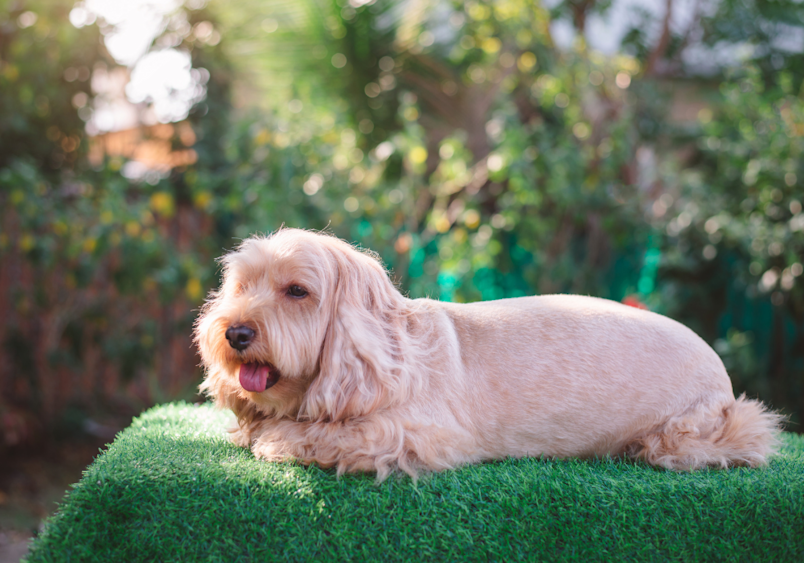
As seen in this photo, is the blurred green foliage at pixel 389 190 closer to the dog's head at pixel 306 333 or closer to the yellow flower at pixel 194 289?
the yellow flower at pixel 194 289

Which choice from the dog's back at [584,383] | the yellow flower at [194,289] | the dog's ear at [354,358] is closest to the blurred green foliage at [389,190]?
the yellow flower at [194,289]

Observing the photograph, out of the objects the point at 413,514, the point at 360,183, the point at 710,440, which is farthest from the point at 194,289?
the point at 710,440

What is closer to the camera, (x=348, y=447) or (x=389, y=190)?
(x=348, y=447)

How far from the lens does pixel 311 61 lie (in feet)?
18.5

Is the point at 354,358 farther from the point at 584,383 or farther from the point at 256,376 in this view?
the point at 584,383

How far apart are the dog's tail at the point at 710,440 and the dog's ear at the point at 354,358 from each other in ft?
3.43

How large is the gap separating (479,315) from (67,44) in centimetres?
471

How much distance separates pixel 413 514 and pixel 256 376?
2.31 ft

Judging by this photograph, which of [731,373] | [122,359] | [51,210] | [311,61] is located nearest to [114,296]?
[122,359]

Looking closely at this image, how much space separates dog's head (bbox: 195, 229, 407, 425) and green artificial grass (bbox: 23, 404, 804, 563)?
26cm

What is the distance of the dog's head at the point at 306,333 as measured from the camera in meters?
1.89

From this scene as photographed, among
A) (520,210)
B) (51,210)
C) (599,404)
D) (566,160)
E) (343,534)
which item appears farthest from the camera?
(520,210)

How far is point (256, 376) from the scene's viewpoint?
6.31ft

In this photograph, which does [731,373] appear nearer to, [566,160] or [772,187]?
[772,187]
